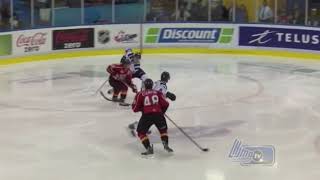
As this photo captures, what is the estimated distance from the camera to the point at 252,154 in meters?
7.41

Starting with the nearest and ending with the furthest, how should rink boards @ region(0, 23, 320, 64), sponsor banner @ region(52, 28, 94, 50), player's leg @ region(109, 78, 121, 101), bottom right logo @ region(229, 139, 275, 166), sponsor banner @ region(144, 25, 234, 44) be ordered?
bottom right logo @ region(229, 139, 275, 166) → player's leg @ region(109, 78, 121, 101) → rink boards @ region(0, 23, 320, 64) → sponsor banner @ region(52, 28, 94, 50) → sponsor banner @ region(144, 25, 234, 44)

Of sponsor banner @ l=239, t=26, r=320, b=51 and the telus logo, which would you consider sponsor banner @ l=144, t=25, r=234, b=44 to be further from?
the telus logo

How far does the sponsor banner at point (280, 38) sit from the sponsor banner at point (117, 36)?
272 centimetres

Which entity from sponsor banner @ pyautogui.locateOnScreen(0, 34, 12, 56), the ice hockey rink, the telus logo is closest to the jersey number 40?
the ice hockey rink

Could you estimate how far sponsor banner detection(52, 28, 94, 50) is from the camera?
16.2m

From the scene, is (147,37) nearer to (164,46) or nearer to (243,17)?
(164,46)

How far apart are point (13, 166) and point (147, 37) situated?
427 inches

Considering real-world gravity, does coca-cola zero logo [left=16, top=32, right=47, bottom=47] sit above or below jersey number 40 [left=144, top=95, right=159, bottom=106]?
above

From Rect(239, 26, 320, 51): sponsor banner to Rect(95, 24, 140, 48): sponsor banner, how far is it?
2.72 meters

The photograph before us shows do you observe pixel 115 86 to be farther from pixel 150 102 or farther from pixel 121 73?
pixel 150 102

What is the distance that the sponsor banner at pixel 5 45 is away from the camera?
1484 cm

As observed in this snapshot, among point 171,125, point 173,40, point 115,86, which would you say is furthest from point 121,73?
point 173,40

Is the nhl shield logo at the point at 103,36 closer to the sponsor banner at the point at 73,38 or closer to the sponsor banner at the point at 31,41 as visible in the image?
the sponsor banner at the point at 73,38

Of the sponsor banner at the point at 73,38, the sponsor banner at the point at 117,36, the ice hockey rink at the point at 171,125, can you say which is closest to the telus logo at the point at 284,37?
the ice hockey rink at the point at 171,125
